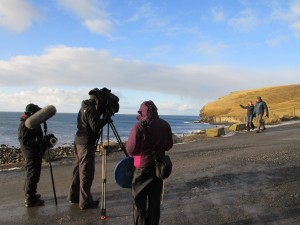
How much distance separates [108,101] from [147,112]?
4.83ft

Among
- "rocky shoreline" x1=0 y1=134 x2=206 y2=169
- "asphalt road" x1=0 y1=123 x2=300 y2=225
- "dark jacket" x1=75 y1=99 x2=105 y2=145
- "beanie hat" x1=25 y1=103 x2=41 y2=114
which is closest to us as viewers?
"asphalt road" x1=0 y1=123 x2=300 y2=225

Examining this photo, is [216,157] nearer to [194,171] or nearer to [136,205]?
[194,171]

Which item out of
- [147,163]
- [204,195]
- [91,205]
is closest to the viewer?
[147,163]

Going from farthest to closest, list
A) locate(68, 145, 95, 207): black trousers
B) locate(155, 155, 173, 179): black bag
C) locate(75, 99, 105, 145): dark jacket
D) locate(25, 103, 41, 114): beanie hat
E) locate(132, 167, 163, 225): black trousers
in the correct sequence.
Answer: locate(25, 103, 41, 114): beanie hat
locate(68, 145, 95, 207): black trousers
locate(75, 99, 105, 145): dark jacket
locate(132, 167, 163, 225): black trousers
locate(155, 155, 173, 179): black bag

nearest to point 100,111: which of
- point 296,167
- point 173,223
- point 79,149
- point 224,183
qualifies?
point 79,149

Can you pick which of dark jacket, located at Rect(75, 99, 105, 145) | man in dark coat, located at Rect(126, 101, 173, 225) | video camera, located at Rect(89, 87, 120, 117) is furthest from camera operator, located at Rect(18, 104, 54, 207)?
man in dark coat, located at Rect(126, 101, 173, 225)

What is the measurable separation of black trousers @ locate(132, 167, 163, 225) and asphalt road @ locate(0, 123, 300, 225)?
0.88m

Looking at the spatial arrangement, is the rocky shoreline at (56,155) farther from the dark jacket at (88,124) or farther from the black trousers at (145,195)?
the black trousers at (145,195)

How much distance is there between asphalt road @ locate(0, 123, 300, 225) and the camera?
21.8ft

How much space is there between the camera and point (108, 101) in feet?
22.4

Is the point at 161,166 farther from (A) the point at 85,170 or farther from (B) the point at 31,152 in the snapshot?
(B) the point at 31,152

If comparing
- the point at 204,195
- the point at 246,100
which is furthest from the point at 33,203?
the point at 246,100

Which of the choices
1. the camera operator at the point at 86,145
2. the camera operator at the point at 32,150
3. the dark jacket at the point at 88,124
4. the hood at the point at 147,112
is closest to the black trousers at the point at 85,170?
the camera operator at the point at 86,145

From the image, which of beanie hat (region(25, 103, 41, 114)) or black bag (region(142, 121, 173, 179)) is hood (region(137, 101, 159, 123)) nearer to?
black bag (region(142, 121, 173, 179))
